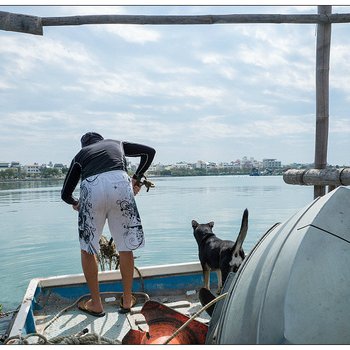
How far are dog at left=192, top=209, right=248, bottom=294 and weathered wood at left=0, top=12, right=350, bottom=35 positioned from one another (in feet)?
5.72

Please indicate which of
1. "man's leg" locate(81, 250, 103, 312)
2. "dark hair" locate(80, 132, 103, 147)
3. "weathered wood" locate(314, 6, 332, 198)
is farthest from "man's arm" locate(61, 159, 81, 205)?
"weathered wood" locate(314, 6, 332, 198)

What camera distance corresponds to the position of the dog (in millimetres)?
3543

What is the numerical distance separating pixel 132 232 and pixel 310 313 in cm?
206

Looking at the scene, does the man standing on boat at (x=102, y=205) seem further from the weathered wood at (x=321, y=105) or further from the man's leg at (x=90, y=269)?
the weathered wood at (x=321, y=105)

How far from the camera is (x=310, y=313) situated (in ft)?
4.94

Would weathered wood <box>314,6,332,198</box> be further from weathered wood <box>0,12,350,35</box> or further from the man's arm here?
the man's arm

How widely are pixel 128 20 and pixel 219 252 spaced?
7.41ft

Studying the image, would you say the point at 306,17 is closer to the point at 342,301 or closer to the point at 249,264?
the point at 249,264

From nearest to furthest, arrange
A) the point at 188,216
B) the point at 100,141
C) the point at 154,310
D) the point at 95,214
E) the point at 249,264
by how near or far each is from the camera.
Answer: the point at 249,264 → the point at 154,310 → the point at 95,214 → the point at 100,141 → the point at 188,216

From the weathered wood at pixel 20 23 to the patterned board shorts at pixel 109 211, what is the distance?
1327 millimetres

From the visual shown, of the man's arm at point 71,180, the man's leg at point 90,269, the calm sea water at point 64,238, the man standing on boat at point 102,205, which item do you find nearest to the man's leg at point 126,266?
the man standing on boat at point 102,205

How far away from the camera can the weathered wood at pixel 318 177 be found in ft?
11.7

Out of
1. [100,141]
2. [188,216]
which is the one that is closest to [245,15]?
[100,141]

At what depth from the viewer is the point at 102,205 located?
3271mm
